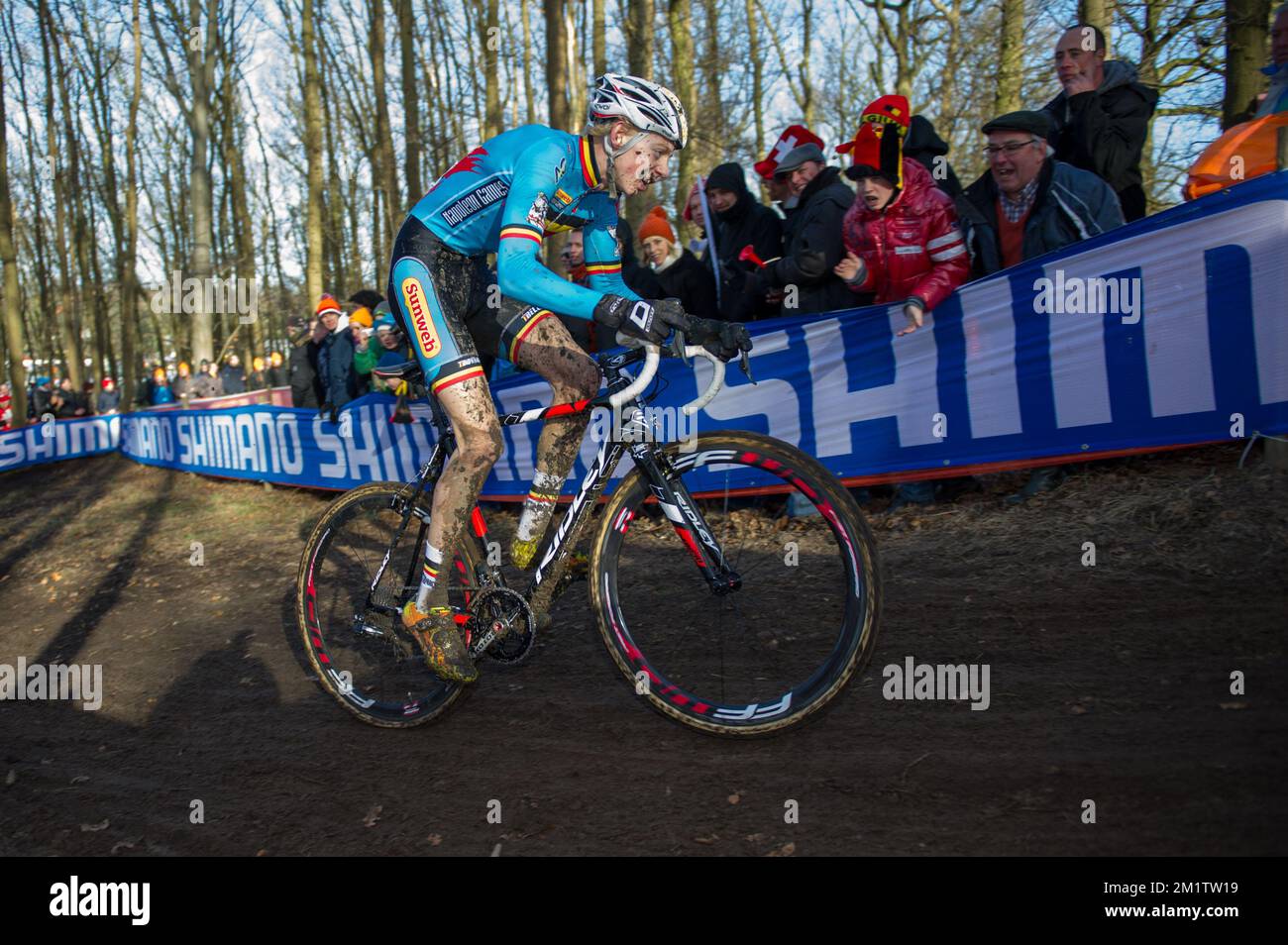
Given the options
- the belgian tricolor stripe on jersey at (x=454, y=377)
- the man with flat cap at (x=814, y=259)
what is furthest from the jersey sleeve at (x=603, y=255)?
the man with flat cap at (x=814, y=259)

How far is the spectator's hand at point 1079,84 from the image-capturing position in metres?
6.63

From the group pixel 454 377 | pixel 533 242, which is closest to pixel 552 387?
pixel 454 377

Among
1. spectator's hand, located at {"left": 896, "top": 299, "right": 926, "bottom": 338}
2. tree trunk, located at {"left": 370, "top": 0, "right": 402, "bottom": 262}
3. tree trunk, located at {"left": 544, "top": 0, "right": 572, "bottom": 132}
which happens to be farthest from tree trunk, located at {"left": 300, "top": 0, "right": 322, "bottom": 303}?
spectator's hand, located at {"left": 896, "top": 299, "right": 926, "bottom": 338}

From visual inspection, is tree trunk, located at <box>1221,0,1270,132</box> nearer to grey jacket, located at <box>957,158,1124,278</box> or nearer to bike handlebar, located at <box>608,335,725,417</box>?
grey jacket, located at <box>957,158,1124,278</box>

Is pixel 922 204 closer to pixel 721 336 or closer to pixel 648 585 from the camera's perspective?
pixel 721 336

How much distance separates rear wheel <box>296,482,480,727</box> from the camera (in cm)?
419

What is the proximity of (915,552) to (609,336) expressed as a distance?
315cm

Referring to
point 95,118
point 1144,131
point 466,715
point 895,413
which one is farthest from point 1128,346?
point 95,118

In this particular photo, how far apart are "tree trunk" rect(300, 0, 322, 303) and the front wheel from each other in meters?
16.2

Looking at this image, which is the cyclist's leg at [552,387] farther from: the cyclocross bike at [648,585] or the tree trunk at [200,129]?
the tree trunk at [200,129]

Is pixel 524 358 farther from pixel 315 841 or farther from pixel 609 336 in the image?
pixel 609 336

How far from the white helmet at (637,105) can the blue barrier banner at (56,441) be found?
12.7 m

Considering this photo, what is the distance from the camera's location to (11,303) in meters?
18.1

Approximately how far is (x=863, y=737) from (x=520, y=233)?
2.22 meters
